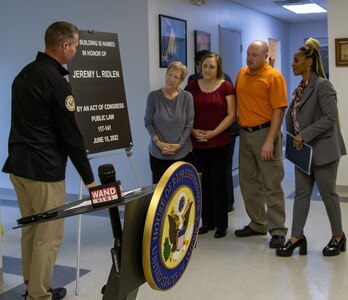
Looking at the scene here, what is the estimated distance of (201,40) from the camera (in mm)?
5629

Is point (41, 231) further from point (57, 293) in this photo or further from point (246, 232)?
point (246, 232)

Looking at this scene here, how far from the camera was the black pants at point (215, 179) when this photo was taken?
3.75 metres

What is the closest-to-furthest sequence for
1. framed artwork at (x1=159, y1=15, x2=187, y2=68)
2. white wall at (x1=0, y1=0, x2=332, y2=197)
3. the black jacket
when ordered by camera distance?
1. the black jacket
2. white wall at (x1=0, y1=0, x2=332, y2=197)
3. framed artwork at (x1=159, y1=15, x2=187, y2=68)

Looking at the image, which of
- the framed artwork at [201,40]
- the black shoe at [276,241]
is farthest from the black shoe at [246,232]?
the framed artwork at [201,40]

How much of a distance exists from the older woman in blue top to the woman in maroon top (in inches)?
4.0

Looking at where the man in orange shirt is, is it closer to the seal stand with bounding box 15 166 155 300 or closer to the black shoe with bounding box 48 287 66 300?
the black shoe with bounding box 48 287 66 300

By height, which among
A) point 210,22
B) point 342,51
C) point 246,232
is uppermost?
point 210,22

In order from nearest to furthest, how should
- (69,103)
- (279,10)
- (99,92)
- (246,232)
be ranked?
(69,103) → (99,92) → (246,232) → (279,10)

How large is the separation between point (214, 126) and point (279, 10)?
5.10m

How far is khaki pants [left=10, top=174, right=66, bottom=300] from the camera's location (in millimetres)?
2416

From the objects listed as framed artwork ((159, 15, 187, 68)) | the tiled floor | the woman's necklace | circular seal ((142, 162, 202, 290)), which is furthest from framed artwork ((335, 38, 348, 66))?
circular seal ((142, 162, 202, 290))

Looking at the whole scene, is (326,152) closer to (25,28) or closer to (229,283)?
(229,283)

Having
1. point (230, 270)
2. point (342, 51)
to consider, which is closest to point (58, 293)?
point (230, 270)

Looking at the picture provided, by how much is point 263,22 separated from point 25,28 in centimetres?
441
